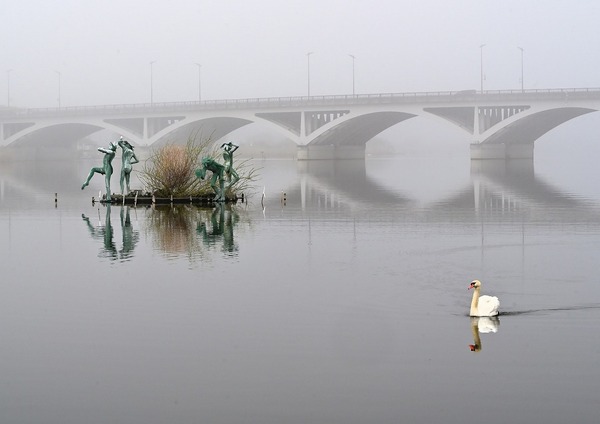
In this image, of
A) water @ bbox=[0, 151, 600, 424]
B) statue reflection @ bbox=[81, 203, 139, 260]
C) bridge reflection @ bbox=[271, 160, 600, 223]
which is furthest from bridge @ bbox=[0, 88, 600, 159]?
water @ bbox=[0, 151, 600, 424]

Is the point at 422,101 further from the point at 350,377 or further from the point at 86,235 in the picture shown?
the point at 350,377

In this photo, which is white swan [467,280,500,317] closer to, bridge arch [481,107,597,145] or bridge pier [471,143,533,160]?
bridge arch [481,107,597,145]

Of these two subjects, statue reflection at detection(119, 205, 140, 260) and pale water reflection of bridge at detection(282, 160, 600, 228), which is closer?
statue reflection at detection(119, 205, 140, 260)

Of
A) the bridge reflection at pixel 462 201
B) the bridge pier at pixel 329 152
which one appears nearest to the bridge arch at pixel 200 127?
the bridge pier at pixel 329 152

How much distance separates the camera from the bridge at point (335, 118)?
86.1 metres

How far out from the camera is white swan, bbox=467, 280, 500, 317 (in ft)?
41.5

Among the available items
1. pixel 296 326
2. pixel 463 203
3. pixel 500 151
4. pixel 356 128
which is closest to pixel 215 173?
pixel 463 203

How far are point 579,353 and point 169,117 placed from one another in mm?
94792

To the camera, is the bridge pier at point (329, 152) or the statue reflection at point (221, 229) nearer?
the statue reflection at point (221, 229)

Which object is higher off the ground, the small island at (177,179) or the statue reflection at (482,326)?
the small island at (177,179)

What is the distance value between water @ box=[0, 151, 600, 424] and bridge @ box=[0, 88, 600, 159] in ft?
194

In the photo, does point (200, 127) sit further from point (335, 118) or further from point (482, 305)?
point (482, 305)

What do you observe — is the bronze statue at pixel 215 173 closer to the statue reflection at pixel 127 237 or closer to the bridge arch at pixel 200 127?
the statue reflection at pixel 127 237

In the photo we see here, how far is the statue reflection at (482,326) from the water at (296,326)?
0.06m
